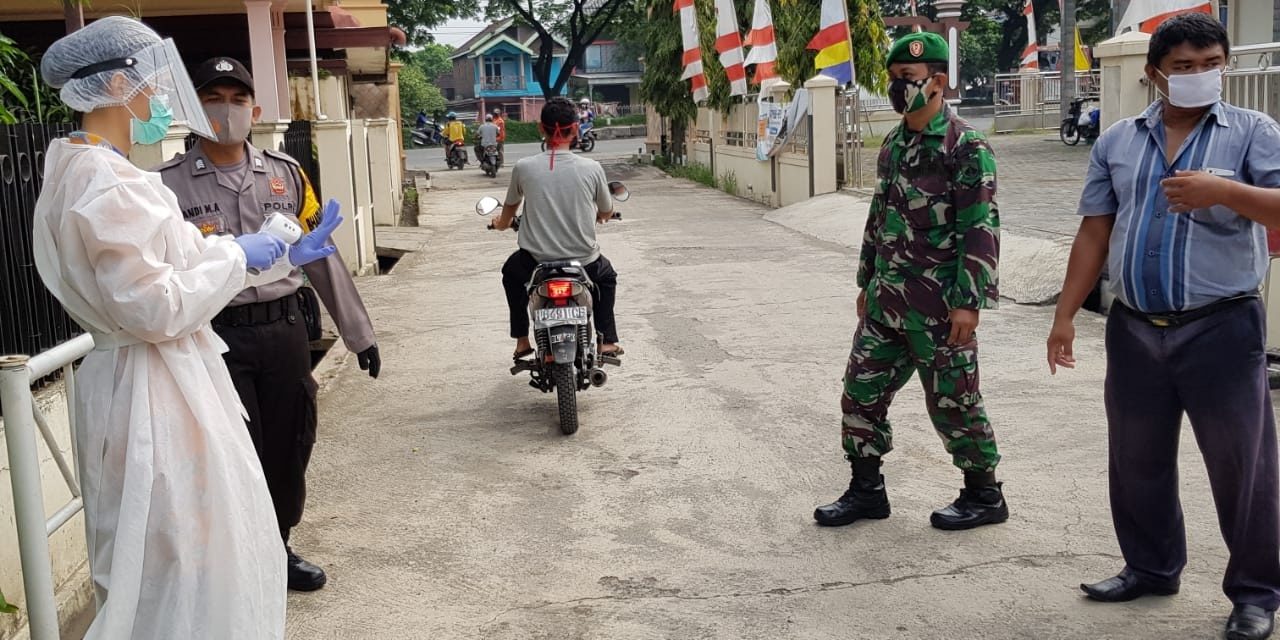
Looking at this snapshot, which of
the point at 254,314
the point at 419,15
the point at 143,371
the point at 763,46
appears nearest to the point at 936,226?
the point at 254,314

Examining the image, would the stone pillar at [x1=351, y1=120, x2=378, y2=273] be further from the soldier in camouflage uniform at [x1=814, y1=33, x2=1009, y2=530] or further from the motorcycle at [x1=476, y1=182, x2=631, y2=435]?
the soldier in camouflage uniform at [x1=814, y1=33, x2=1009, y2=530]

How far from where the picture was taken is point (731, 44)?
65.3ft

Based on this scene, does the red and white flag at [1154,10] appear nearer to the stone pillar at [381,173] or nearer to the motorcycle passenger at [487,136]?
the stone pillar at [381,173]

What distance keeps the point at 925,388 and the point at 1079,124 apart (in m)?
23.0

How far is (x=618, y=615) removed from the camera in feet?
13.6

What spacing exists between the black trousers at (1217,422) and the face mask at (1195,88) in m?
0.61

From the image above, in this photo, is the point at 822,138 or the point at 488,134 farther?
the point at 488,134

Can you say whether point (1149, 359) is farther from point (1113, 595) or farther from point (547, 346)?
point (547, 346)

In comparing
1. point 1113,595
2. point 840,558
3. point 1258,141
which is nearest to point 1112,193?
point 1258,141

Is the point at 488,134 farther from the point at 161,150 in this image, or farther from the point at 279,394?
the point at 279,394

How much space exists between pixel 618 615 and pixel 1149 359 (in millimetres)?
1855

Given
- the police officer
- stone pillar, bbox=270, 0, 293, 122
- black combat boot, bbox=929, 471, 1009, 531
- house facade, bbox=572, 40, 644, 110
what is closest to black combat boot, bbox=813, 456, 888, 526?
black combat boot, bbox=929, 471, 1009, 531

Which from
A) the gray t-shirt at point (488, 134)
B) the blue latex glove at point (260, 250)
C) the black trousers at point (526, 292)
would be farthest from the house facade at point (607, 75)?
the blue latex glove at point (260, 250)

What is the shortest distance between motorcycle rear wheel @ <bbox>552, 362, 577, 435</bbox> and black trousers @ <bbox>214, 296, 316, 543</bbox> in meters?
2.11
